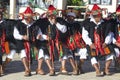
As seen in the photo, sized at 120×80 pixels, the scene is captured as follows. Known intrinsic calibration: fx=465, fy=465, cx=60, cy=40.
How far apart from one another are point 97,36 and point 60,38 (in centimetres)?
88

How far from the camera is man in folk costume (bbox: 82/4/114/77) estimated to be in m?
10.7

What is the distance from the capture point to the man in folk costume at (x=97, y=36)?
10.7 meters

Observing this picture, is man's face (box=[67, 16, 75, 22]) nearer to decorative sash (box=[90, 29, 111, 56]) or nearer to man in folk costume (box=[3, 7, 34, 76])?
decorative sash (box=[90, 29, 111, 56])

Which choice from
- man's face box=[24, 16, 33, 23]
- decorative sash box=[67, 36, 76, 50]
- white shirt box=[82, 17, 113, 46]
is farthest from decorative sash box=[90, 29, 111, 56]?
man's face box=[24, 16, 33, 23]

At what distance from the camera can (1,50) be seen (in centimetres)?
1084

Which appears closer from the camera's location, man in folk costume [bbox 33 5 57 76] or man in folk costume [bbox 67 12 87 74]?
man in folk costume [bbox 33 5 57 76]

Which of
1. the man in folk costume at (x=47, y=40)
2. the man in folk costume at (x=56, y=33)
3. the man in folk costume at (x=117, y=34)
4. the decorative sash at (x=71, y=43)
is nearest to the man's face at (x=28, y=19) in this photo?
the man in folk costume at (x=47, y=40)

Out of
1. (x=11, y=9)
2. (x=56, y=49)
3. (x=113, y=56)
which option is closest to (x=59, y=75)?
(x=56, y=49)

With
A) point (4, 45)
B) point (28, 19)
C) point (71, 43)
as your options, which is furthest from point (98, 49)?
point (4, 45)

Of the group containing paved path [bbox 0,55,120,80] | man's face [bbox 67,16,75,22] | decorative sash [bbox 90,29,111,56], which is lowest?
paved path [bbox 0,55,120,80]

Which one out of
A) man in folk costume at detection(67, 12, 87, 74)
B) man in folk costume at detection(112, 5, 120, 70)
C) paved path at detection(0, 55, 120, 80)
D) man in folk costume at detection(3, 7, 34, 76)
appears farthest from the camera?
man in folk costume at detection(67, 12, 87, 74)

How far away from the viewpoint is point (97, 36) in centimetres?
1073

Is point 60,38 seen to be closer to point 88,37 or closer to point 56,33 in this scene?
point 56,33

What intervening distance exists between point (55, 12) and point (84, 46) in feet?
3.57
